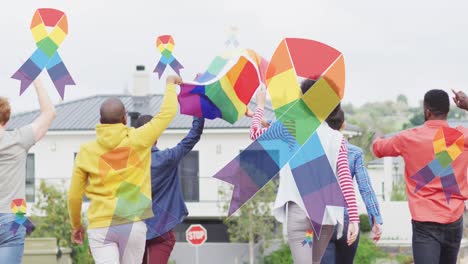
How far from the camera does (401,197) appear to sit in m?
30.8

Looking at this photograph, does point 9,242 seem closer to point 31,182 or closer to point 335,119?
point 335,119

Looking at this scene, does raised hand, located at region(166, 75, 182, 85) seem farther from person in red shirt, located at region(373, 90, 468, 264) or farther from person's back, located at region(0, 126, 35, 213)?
person in red shirt, located at region(373, 90, 468, 264)

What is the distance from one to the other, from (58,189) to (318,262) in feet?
78.1

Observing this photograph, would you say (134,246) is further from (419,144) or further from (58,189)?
(58,189)

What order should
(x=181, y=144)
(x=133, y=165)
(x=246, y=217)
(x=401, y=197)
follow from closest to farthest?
1. (x=133, y=165)
2. (x=181, y=144)
3. (x=246, y=217)
4. (x=401, y=197)

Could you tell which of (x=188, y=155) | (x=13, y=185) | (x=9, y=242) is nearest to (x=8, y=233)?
(x=9, y=242)

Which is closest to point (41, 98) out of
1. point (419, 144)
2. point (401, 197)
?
point (419, 144)

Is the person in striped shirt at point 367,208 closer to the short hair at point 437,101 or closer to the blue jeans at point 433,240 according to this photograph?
the blue jeans at point 433,240

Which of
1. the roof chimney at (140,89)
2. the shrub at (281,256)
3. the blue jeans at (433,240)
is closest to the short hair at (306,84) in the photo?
the blue jeans at (433,240)
